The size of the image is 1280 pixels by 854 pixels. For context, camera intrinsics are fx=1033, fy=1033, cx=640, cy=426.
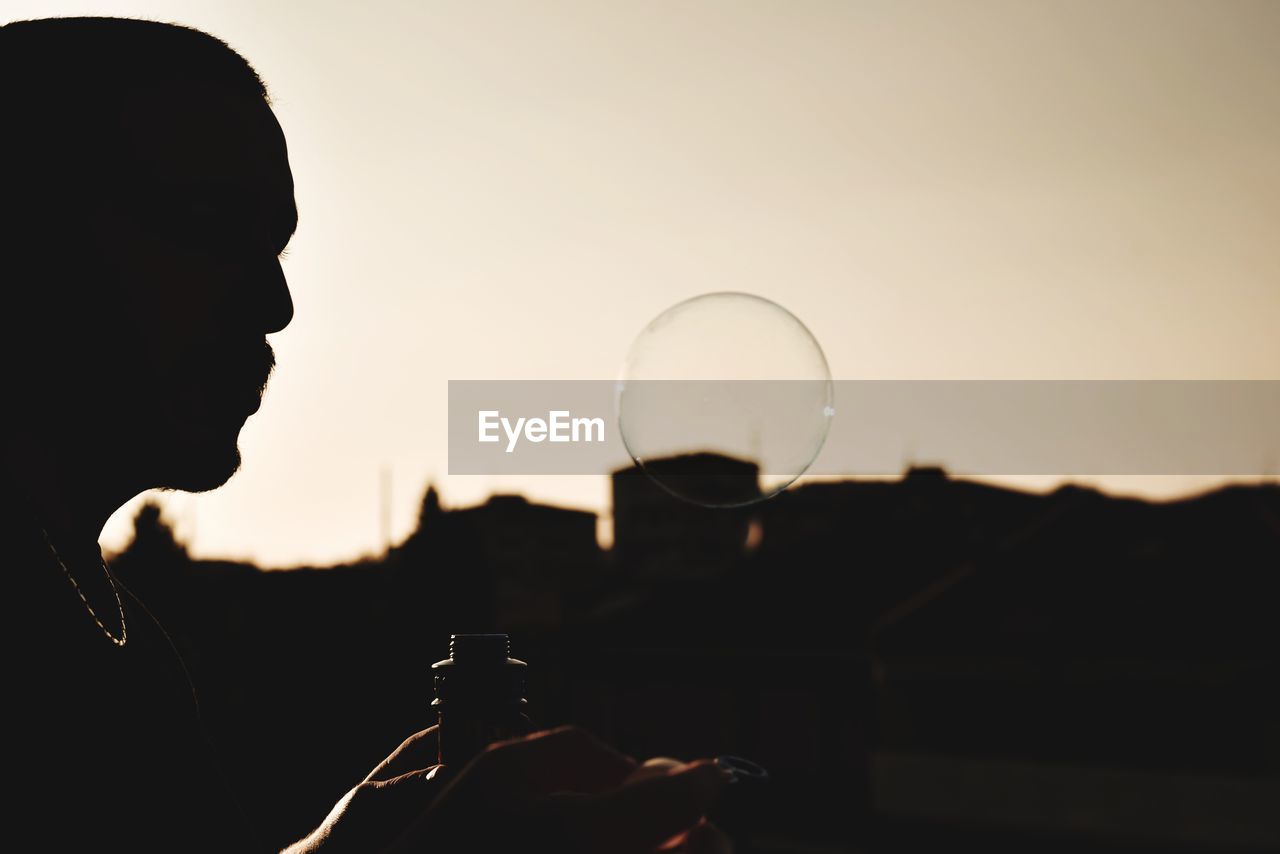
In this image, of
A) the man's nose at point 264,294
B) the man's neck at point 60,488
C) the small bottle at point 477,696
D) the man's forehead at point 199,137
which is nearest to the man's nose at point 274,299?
the man's nose at point 264,294

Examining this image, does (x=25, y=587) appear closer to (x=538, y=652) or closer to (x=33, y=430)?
(x=33, y=430)

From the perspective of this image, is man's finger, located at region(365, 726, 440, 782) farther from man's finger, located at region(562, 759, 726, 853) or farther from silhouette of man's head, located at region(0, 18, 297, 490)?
man's finger, located at region(562, 759, 726, 853)

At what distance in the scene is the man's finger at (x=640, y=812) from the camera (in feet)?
2.34

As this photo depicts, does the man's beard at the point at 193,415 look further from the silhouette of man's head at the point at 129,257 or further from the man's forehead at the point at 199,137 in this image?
the man's forehead at the point at 199,137

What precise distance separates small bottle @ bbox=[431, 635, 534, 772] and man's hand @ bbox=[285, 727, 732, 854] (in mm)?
309

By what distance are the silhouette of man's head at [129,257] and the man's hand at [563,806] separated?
0.62 m

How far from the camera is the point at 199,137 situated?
121cm

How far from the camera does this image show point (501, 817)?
722 millimetres

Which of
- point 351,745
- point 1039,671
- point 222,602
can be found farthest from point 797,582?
point 222,602

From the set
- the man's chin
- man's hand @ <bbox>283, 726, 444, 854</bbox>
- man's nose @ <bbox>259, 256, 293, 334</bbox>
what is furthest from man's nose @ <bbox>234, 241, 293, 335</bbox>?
man's hand @ <bbox>283, 726, 444, 854</bbox>

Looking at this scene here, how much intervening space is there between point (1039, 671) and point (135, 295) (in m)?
19.9

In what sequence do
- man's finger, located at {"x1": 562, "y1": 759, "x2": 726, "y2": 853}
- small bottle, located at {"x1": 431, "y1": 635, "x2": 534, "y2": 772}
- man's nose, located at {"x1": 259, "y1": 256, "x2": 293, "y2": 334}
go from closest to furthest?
man's finger, located at {"x1": 562, "y1": 759, "x2": 726, "y2": 853} < small bottle, located at {"x1": 431, "y1": 635, "x2": 534, "y2": 772} < man's nose, located at {"x1": 259, "y1": 256, "x2": 293, "y2": 334}

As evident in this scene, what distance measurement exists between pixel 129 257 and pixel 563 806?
777mm

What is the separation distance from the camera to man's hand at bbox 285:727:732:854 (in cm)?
71
